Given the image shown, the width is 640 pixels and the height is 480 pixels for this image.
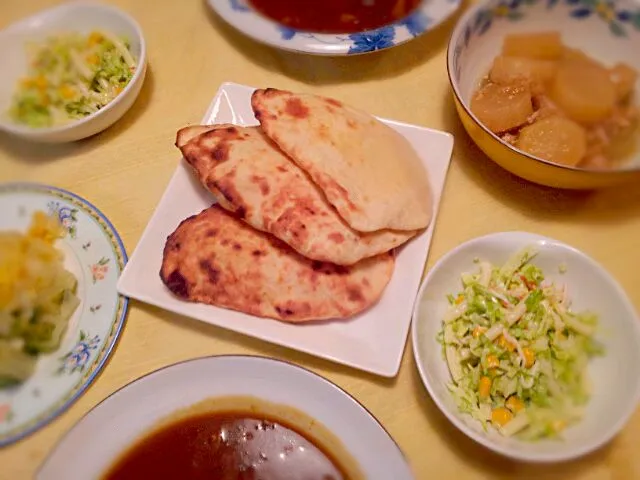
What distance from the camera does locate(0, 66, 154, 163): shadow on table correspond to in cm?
198

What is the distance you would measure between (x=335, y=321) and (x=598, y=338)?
65cm

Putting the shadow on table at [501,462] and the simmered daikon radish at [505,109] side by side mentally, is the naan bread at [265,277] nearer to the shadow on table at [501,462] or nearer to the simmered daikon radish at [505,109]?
the shadow on table at [501,462]

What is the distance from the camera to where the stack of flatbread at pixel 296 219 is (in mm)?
1479

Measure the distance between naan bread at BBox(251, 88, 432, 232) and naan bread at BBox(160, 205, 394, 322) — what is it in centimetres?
15

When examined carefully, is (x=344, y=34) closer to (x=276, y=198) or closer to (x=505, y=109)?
(x=505, y=109)

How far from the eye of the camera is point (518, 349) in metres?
1.43

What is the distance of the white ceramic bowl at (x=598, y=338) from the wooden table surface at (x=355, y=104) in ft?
0.37

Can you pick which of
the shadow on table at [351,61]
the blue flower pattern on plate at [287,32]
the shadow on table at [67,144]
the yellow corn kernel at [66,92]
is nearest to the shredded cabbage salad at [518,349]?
the shadow on table at [351,61]

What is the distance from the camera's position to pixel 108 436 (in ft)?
4.76

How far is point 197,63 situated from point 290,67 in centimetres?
34

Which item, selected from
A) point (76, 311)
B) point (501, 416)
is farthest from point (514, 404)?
point (76, 311)

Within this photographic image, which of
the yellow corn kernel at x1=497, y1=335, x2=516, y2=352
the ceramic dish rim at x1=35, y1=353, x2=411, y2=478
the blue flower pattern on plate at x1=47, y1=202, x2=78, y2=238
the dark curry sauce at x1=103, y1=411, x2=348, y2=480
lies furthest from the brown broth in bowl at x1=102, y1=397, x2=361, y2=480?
the blue flower pattern on plate at x1=47, y1=202, x2=78, y2=238

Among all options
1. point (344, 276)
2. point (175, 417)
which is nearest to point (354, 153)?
point (344, 276)

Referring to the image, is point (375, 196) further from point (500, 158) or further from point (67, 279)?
point (67, 279)
